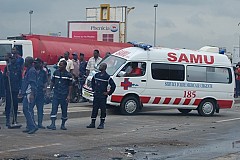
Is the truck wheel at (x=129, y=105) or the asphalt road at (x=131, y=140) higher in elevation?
the truck wheel at (x=129, y=105)

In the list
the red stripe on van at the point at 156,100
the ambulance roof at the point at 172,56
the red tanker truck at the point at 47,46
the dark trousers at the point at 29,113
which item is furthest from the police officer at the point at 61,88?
the red tanker truck at the point at 47,46

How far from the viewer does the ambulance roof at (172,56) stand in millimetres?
19375

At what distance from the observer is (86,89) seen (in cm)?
1969

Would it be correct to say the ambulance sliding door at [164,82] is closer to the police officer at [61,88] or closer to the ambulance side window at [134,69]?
the ambulance side window at [134,69]

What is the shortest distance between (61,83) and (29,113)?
1.21 m

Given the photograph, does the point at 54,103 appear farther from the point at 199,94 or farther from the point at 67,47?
the point at 67,47

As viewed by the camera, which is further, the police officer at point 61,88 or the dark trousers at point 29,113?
the police officer at point 61,88

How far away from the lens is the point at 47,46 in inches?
1094

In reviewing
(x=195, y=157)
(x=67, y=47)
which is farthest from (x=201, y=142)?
(x=67, y=47)

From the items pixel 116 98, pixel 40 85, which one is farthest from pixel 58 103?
pixel 116 98

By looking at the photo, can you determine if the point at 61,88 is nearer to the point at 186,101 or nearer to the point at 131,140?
the point at 131,140

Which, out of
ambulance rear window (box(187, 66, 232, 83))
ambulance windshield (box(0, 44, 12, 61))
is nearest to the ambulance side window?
ambulance rear window (box(187, 66, 232, 83))

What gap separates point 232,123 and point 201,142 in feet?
16.0

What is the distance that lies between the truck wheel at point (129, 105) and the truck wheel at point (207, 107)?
2.34 metres
